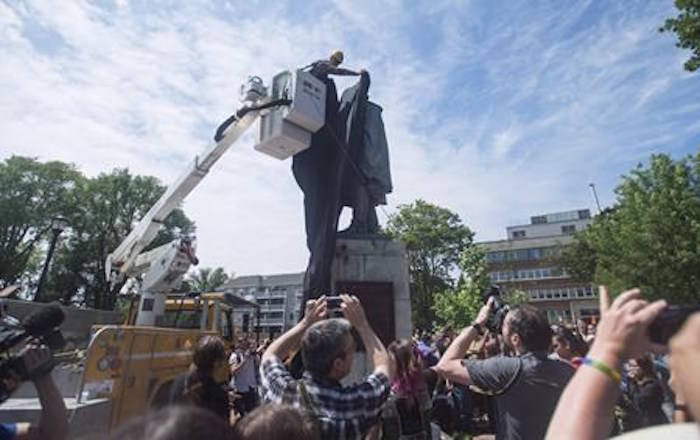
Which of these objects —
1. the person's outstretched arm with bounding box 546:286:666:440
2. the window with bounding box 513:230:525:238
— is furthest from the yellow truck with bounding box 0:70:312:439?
the window with bounding box 513:230:525:238

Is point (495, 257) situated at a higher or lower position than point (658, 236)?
higher

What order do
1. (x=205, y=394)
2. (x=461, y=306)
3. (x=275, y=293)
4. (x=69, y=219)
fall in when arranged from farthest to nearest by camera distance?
(x=275, y=293) → (x=69, y=219) → (x=461, y=306) → (x=205, y=394)

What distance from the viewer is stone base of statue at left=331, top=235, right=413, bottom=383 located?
844cm

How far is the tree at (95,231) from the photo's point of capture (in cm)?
3297

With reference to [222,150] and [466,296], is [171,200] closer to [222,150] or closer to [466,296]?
[222,150]

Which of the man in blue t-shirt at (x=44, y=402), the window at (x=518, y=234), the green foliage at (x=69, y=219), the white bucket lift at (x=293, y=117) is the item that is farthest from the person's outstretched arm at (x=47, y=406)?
the window at (x=518, y=234)

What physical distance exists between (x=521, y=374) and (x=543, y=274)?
62604 millimetres

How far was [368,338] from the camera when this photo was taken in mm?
2303

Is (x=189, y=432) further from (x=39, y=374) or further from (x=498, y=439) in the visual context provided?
(x=498, y=439)

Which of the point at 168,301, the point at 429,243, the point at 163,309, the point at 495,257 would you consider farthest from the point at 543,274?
the point at 163,309

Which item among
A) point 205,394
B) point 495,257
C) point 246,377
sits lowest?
point 246,377

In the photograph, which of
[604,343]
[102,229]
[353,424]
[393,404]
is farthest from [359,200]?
[102,229]

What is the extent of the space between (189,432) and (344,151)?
8.88 metres

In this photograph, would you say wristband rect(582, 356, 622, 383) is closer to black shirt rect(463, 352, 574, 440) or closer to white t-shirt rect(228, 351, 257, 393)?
black shirt rect(463, 352, 574, 440)
